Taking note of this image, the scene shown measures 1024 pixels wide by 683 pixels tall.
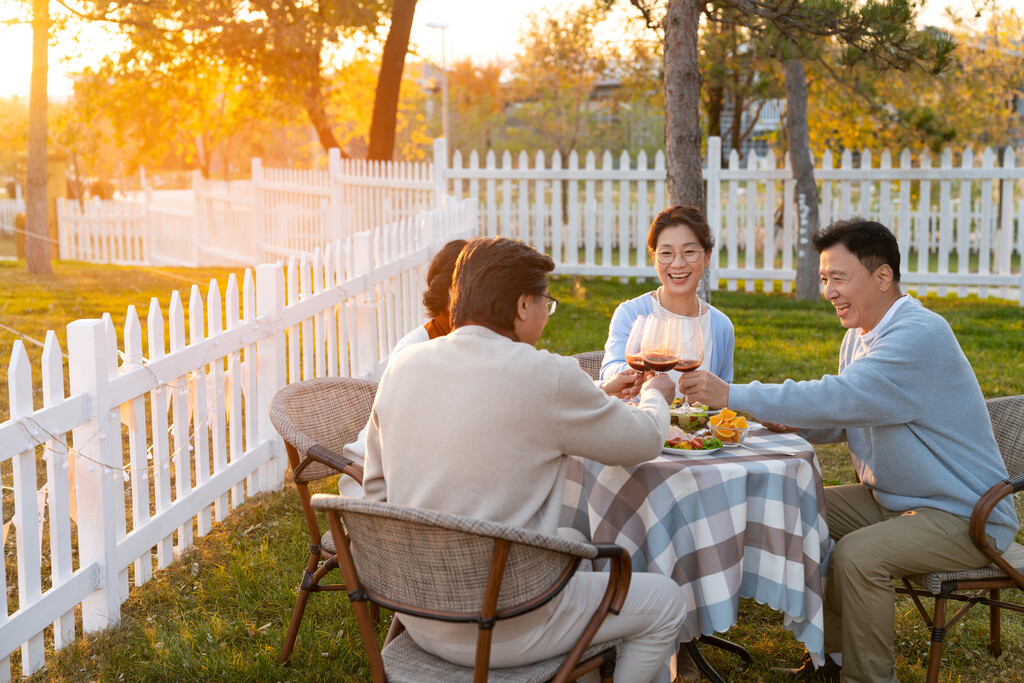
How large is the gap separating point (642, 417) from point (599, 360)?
181 cm

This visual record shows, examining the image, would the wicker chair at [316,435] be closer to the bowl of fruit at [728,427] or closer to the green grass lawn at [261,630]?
the green grass lawn at [261,630]

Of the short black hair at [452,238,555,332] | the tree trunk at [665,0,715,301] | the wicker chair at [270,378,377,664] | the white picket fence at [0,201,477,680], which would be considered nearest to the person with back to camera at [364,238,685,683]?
the short black hair at [452,238,555,332]

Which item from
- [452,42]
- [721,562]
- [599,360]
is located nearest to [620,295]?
[599,360]

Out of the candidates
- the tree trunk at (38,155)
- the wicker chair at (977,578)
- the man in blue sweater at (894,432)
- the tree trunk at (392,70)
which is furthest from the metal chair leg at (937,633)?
the tree trunk at (392,70)

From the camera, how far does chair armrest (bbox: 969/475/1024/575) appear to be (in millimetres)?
2949

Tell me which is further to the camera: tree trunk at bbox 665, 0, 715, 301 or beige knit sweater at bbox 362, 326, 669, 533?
tree trunk at bbox 665, 0, 715, 301

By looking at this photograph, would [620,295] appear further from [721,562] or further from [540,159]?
[721,562]

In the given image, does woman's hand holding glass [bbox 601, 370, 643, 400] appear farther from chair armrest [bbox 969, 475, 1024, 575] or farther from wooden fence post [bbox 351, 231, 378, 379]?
wooden fence post [bbox 351, 231, 378, 379]

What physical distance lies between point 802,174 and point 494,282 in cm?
932

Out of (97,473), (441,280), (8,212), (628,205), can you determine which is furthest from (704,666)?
(8,212)

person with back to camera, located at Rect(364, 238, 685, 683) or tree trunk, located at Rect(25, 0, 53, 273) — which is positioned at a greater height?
tree trunk, located at Rect(25, 0, 53, 273)

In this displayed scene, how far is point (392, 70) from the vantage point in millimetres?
15016

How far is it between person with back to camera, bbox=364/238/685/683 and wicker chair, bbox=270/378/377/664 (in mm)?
Answer: 623

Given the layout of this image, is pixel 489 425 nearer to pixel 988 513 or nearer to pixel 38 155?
pixel 988 513
